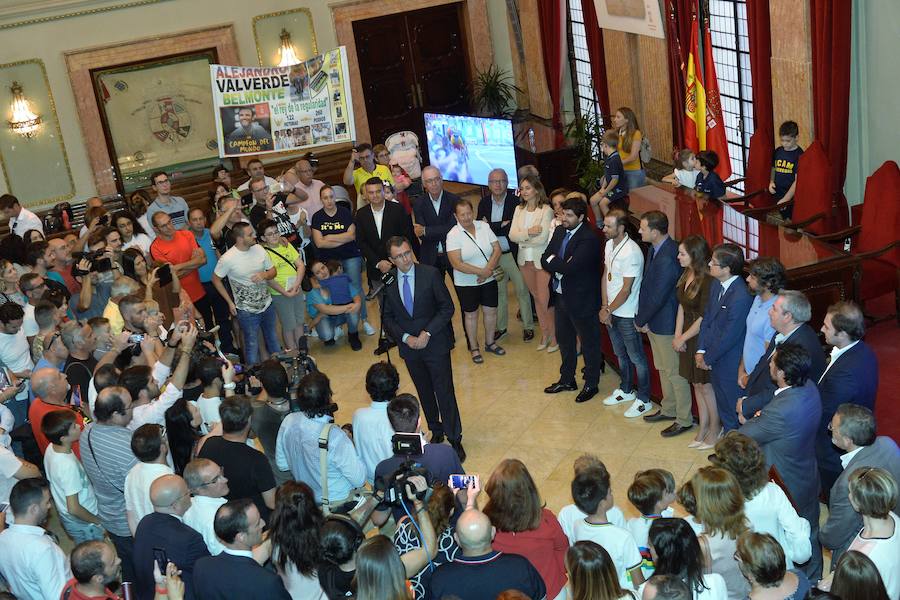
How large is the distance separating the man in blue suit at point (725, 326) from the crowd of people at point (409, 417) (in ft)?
0.06

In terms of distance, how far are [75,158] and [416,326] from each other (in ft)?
28.2

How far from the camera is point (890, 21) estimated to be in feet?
25.1

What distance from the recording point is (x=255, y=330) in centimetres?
843

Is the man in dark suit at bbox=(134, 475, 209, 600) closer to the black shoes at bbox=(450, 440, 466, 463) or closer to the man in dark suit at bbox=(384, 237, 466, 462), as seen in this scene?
the man in dark suit at bbox=(384, 237, 466, 462)

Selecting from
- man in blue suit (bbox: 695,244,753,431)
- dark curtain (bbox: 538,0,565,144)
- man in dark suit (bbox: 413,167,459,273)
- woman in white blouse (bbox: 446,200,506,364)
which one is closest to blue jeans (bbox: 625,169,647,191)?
man in dark suit (bbox: 413,167,459,273)

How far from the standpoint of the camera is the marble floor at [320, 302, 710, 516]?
6.55 meters

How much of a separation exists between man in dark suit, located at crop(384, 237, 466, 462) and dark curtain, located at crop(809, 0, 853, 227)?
3.62m

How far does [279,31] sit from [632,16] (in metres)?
5.23

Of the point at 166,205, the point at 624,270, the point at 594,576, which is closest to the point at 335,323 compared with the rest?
the point at 166,205

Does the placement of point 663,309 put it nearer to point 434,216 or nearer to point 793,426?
point 793,426

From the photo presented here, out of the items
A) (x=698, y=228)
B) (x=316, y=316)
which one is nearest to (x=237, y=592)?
(x=698, y=228)

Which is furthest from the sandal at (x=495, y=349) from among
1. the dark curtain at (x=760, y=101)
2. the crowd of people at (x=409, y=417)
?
the dark curtain at (x=760, y=101)

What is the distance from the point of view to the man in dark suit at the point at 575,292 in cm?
714

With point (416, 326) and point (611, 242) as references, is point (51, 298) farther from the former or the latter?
point (611, 242)
